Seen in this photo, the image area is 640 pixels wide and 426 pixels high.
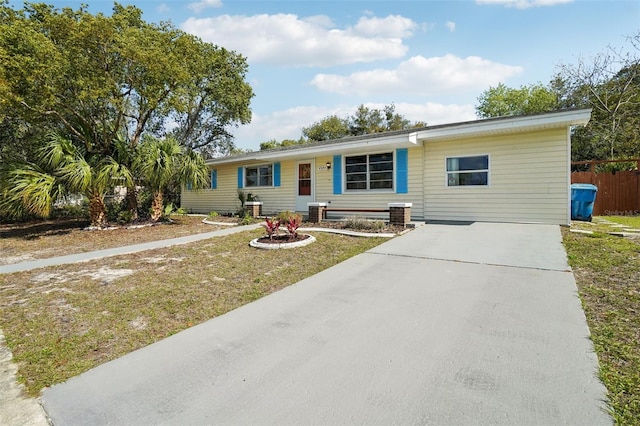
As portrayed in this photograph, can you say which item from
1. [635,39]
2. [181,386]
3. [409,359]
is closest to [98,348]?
[181,386]

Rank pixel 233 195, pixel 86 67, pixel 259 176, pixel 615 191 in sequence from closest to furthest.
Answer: pixel 86 67, pixel 615 191, pixel 259 176, pixel 233 195

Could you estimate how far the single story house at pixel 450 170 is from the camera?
330 inches

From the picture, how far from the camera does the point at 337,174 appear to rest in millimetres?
11914

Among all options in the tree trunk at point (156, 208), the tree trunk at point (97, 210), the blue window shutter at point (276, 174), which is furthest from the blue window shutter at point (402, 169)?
the tree trunk at point (97, 210)

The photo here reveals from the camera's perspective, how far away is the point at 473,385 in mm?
2020

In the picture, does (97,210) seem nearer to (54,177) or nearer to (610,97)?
(54,177)

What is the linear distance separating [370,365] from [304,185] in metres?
11.1

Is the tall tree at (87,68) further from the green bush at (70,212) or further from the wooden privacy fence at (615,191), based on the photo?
the wooden privacy fence at (615,191)

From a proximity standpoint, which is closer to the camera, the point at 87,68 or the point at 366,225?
the point at 366,225

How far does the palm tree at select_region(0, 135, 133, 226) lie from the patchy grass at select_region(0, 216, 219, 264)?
814mm

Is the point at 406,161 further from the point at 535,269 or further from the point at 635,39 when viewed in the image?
the point at 635,39

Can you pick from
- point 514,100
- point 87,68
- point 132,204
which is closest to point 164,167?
point 132,204

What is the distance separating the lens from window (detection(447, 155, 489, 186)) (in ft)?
30.7

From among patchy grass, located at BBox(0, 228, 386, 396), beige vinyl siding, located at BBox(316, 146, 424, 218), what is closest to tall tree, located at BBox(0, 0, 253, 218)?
patchy grass, located at BBox(0, 228, 386, 396)
